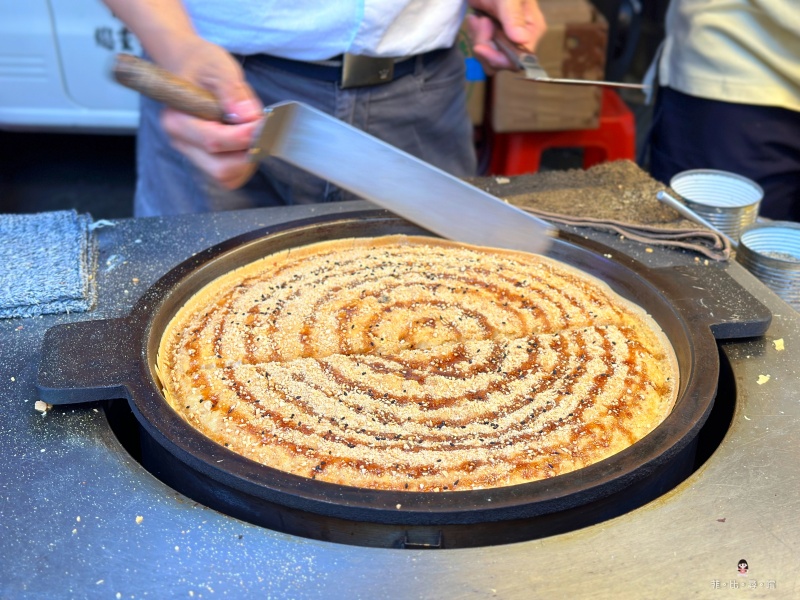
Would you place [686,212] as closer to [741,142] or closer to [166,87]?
[741,142]

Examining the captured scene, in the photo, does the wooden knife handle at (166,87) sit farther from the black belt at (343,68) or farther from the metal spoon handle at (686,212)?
the metal spoon handle at (686,212)

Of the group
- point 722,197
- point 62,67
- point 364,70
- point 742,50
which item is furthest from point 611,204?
point 62,67

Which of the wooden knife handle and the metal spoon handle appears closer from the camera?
the wooden knife handle

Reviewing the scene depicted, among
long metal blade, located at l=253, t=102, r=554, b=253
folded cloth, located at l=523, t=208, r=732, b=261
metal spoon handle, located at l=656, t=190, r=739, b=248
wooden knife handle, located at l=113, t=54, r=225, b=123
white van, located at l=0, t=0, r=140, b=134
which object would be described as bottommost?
white van, located at l=0, t=0, r=140, b=134

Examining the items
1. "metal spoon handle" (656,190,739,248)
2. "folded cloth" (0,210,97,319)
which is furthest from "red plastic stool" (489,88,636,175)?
"folded cloth" (0,210,97,319)

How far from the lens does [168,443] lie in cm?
113

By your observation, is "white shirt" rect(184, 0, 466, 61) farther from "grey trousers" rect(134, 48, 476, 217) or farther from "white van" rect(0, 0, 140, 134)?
"white van" rect(0, 0, 140, 134)

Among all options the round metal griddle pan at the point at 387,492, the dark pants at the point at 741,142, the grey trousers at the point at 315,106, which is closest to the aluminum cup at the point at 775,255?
the round metal griddle pan at the point at 387,492

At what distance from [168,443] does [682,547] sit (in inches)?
30.0

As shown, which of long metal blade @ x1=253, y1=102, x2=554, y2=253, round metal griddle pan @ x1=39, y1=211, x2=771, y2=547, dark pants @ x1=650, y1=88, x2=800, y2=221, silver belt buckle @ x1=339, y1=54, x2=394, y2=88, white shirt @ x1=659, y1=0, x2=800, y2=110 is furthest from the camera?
dark pants @ x1=650, y1=88, x2=800, y2=221

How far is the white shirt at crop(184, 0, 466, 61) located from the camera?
1.89 metres

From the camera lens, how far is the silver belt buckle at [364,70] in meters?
2.02

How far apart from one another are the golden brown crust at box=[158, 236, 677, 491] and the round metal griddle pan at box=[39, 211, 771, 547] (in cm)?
7

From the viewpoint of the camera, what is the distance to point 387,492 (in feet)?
3.45
